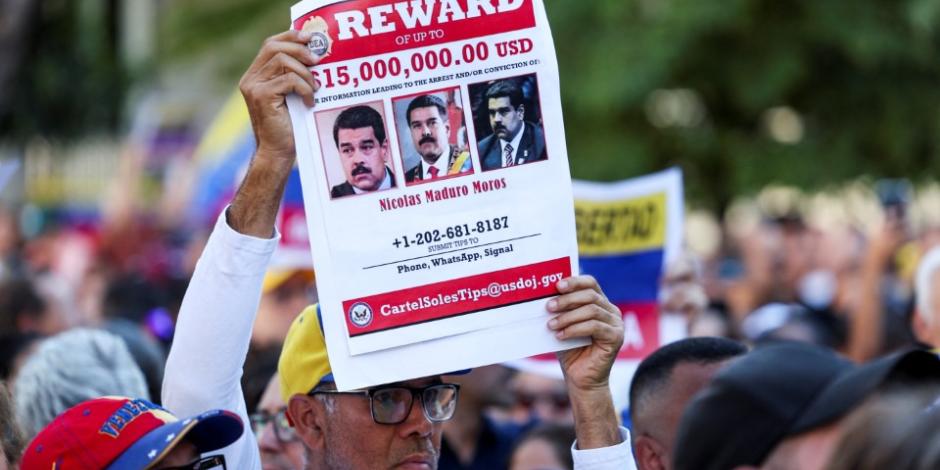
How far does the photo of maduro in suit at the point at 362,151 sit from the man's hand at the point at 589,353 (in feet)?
1.53

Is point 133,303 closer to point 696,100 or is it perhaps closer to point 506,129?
point 506,129

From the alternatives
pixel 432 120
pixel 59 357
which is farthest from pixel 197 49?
pixel 432 120

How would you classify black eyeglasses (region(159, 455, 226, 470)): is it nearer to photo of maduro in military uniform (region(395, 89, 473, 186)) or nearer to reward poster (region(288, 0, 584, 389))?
reward poster (region(288, 0, 584, 389))

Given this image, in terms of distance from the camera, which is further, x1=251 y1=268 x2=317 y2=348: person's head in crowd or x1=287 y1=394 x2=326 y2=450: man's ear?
x1=251 y1=268 x2=317 y2=348: person's head in crowd

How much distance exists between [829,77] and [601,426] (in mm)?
17303

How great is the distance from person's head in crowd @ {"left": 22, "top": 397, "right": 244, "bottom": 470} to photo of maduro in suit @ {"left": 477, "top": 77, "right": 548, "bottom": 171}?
0.82 m

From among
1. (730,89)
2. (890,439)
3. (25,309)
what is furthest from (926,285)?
(730,89)

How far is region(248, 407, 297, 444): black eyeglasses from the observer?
4531 mm

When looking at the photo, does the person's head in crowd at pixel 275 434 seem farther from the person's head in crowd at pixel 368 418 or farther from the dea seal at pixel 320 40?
the dea seal at pixel 320 40

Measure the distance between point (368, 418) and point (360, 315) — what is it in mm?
411

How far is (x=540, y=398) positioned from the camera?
7.30 m

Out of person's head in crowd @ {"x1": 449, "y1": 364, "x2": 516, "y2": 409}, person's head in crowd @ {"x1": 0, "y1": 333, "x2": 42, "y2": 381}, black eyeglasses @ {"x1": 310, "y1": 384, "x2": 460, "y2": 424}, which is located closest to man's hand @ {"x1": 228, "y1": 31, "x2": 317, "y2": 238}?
black eyeglasses @ {"x1": 310, "y1": 384, "x2": 460, "y2": 424}

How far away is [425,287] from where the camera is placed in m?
3.33

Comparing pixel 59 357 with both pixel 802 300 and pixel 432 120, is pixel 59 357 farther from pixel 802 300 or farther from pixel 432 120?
pixel 802 300
